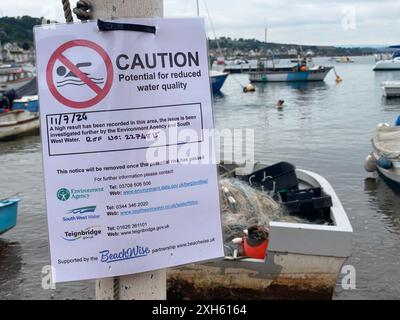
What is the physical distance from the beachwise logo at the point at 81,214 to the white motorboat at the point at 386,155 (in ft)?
41.5

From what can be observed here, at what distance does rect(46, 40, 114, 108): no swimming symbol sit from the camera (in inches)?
84.3

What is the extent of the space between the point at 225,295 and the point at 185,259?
495cm

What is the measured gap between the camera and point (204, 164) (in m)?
2.35

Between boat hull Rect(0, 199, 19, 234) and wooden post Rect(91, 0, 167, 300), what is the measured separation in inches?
316

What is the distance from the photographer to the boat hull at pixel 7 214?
9.77 m

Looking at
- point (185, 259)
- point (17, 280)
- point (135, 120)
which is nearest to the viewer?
point (135, 120)

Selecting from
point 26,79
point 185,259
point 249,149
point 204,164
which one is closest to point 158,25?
point 204,164

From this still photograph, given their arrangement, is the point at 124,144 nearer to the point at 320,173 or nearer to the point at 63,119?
the point at 63,119

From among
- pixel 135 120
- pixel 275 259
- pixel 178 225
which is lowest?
pixel 275 259

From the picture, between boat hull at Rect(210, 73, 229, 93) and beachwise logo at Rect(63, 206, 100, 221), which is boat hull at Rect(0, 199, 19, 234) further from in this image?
boat hull at Rect(210, 73, 229, 93)

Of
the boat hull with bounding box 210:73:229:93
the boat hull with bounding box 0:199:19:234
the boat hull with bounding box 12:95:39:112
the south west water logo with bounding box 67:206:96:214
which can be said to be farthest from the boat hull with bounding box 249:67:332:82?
the south west water logo with bounding box 67:206:96:214

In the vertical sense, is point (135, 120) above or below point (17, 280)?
above

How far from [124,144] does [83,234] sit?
1.45 feet
